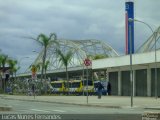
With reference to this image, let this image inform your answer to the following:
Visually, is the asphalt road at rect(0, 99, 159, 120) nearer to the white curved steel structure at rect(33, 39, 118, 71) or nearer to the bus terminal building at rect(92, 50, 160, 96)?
the bus terminal building at rect(92, 50, 160, 96)

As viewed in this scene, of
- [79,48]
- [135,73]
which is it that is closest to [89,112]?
[135,73]

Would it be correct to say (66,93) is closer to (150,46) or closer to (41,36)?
(41,36)

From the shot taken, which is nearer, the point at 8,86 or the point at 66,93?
the point at 66,93

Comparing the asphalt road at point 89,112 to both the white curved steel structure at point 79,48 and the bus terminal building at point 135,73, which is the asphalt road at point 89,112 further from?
the white curved steel structure at point 79,48

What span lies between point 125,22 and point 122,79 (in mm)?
23202

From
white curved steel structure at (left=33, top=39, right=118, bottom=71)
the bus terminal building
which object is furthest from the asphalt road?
white curved steel structure at (left=33, top=39, right=118, bottom=71)

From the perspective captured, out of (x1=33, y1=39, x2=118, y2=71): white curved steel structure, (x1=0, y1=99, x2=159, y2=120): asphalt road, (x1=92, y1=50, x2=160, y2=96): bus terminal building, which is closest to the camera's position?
(x1=0, y1=99, x2=159, y2=120): asphalt road

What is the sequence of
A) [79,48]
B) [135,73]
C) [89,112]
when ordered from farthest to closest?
[79,48] < [135,73] < [89,112]

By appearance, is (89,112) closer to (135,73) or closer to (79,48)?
(135,73)

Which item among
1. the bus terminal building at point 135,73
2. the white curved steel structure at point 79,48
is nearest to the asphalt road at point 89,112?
the bus terminal building at point 135,73

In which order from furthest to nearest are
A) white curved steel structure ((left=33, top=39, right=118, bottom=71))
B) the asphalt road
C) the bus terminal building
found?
white curved steel structure ((left=33, top=39, right=118, bottom=71)) < the bus terminal building < the asphalt road

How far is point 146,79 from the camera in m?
64.6

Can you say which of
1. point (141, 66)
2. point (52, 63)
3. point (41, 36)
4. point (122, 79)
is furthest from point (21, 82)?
point (52, 63)

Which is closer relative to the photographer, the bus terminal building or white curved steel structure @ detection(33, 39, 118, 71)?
the bus terminal building
